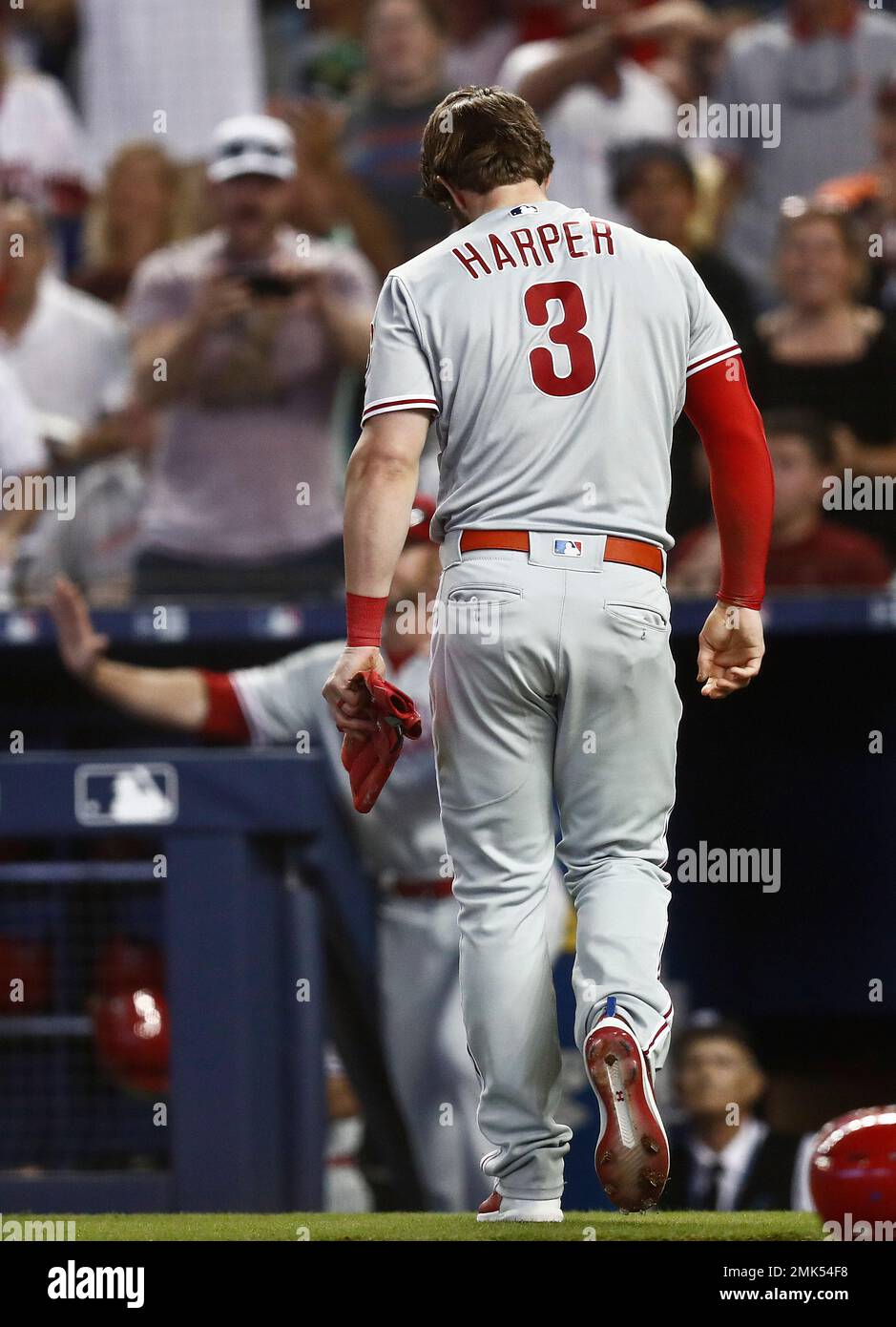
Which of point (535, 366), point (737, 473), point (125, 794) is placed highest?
point (535, 366)

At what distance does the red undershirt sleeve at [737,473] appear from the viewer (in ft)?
9.61

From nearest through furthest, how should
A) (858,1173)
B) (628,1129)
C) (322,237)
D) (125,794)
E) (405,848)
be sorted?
(628,1129) < (858,1173) < (125,794) < (405,848) < (322,237)

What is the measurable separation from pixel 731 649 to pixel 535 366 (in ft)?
1.74

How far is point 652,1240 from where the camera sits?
2.57 metres

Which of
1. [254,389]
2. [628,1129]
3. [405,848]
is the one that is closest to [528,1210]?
[628,1129]

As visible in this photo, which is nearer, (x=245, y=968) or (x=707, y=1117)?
(x=245, y=968)

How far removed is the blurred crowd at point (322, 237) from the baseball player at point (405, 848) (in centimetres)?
63

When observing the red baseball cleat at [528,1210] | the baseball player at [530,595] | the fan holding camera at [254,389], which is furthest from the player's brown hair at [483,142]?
the fan holding camera at [254,389]

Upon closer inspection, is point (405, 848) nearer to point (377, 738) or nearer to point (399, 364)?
point (377, 738)

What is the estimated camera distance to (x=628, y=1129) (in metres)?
2.62

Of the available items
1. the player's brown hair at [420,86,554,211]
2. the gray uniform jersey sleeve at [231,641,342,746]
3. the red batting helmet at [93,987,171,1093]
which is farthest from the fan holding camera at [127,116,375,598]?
the player's brown hair at [420,86,554,211]
